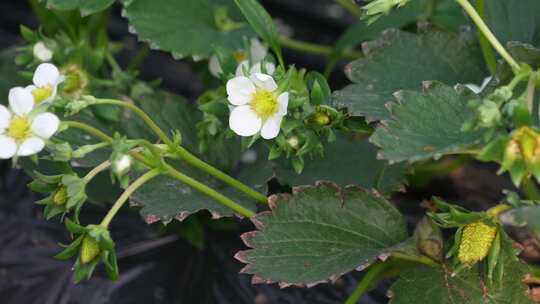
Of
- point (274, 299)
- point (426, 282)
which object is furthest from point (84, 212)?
point (426, 282)

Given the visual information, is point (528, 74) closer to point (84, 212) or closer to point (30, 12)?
point (84, 212)

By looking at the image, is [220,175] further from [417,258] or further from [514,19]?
[514,19]

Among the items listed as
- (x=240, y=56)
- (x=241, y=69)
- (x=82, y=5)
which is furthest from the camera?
(x=240, y=56)

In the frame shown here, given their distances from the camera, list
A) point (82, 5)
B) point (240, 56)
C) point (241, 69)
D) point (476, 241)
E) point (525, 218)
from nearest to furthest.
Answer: point (525, 218) → point (476, 241) → point (241, 69) → point (82, 5) → point (240, 56)

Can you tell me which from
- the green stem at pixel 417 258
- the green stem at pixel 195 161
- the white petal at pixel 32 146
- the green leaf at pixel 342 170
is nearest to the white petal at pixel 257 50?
the green leaf at pixel 342 170

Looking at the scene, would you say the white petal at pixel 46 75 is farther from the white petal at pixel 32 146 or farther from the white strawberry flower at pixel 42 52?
the white strawberry flower at pixel 42 52

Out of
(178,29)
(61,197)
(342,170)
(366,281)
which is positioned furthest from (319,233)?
(178,29)

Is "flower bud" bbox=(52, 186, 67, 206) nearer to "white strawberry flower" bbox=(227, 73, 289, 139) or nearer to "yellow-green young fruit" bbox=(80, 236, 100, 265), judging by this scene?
"yellow-green young fruit" bbox=(80, 236, 100, 265)

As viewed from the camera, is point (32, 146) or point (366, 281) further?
point (366, 281)
